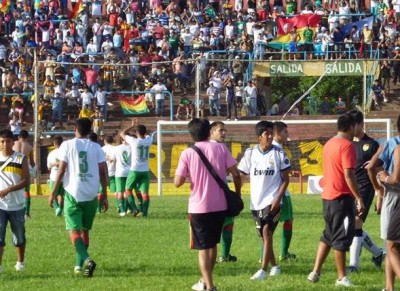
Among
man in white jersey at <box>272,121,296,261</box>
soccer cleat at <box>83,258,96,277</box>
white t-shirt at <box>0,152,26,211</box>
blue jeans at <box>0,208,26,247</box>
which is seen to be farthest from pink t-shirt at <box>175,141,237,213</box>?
blue jeans at <box>0,208,26,247</box>

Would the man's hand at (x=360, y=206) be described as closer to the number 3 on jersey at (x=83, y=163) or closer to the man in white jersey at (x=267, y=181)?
the man in white jersey at (x=267, y=181)

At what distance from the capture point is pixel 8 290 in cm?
1366

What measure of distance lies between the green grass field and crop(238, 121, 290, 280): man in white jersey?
68cm

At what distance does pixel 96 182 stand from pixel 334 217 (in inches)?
127

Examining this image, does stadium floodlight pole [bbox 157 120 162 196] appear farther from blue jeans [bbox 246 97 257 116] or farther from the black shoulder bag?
the black shoulder bag

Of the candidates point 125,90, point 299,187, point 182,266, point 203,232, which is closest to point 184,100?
point 125,90

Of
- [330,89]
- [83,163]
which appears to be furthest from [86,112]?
[83,163]

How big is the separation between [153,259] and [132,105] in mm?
21663

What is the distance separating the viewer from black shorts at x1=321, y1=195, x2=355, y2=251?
13.3m

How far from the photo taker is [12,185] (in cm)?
1484

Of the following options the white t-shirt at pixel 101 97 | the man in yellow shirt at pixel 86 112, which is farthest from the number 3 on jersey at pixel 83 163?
the man in yellow shirt at pixel 86 112

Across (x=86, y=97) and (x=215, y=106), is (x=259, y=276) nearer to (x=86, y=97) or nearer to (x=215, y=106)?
(x=215, y=106)

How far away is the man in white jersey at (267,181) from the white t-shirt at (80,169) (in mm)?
2025

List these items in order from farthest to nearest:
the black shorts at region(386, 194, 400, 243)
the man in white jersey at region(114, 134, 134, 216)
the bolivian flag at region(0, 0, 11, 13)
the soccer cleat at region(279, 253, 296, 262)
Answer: the bolivian flag at region(0, 0, 11, 13) → the man in white jersey at region(114, 134, 134, 216) → the soccer cleat at region(279, 253, 296, 262) → the black shorts at region(386, 194, 400, 243)
